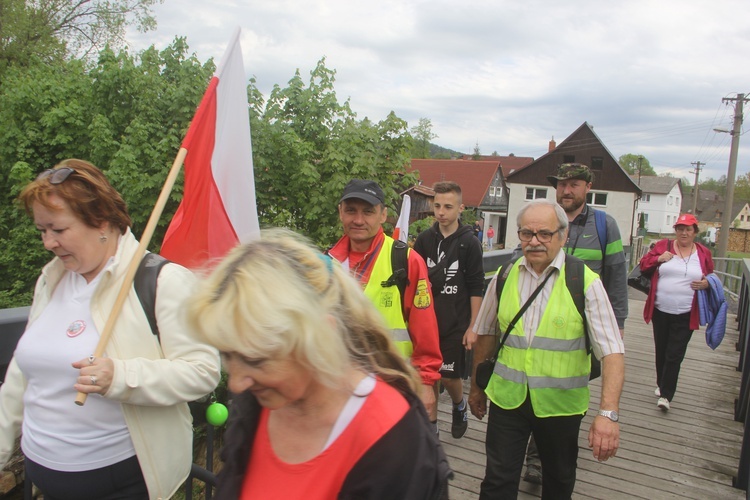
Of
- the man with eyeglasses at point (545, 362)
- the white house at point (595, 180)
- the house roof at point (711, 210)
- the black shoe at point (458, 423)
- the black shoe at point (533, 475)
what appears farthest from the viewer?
the house roof at point (711, 210)

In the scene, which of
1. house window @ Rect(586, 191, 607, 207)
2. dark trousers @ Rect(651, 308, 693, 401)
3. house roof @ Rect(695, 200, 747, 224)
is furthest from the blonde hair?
house roof @ Rect(695, 200, 747, 224)

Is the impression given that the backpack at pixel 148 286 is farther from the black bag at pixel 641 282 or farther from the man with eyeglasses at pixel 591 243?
the black bag at pixel 641 282

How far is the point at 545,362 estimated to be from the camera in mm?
2646

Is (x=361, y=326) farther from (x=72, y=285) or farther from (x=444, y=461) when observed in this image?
(x=72, y=285)

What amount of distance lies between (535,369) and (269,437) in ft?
5.52

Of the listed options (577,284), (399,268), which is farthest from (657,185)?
(399,268)

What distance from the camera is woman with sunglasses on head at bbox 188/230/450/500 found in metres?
1.12

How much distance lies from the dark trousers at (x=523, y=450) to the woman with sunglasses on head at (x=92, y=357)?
150 centimetres

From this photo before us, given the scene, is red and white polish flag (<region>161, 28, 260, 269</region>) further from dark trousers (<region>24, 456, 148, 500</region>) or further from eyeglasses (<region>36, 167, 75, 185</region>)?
dark trousers (<region>24, 456, 148, 500</region>)

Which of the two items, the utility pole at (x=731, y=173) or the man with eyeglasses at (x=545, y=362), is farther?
the utility pole at (x=731, y=173)

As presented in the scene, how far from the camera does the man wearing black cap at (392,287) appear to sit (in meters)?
2.95

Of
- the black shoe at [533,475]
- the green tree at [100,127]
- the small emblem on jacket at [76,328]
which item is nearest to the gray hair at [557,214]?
the black shoe at [533,475]

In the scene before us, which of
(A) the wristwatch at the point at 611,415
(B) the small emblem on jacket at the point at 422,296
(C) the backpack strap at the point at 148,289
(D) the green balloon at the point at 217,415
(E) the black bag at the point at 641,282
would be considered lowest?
(A) the wristwatch at the point at 611,415

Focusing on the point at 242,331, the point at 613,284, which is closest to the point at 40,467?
the point at 242,331
